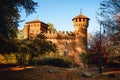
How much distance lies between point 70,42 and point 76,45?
1966 millimetres

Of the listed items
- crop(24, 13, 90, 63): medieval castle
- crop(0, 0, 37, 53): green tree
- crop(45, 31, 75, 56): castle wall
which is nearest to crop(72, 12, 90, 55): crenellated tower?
crop(24, 13, 90, 63): medieval castle

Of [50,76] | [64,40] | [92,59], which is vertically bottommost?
[50,76]

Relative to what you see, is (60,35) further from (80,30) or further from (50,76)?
(50,76)

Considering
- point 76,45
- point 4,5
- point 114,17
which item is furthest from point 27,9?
point 76,45

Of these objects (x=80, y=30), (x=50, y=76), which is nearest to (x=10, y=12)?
(x=50, y=76)

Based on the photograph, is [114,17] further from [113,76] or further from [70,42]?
[70,42]

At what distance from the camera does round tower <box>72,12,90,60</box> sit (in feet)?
223

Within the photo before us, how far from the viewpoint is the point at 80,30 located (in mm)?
68938

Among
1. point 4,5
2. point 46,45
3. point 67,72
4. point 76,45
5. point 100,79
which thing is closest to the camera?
point 4,5

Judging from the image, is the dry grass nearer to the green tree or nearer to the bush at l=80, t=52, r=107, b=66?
the green tree

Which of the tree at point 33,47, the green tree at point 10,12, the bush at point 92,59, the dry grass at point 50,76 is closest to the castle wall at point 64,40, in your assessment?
the bush at point 92,59

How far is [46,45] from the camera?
37.1 meters

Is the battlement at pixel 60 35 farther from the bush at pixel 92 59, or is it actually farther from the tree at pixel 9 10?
the tree at pixel 9 10

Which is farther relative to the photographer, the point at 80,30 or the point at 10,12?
the point at 80,30
